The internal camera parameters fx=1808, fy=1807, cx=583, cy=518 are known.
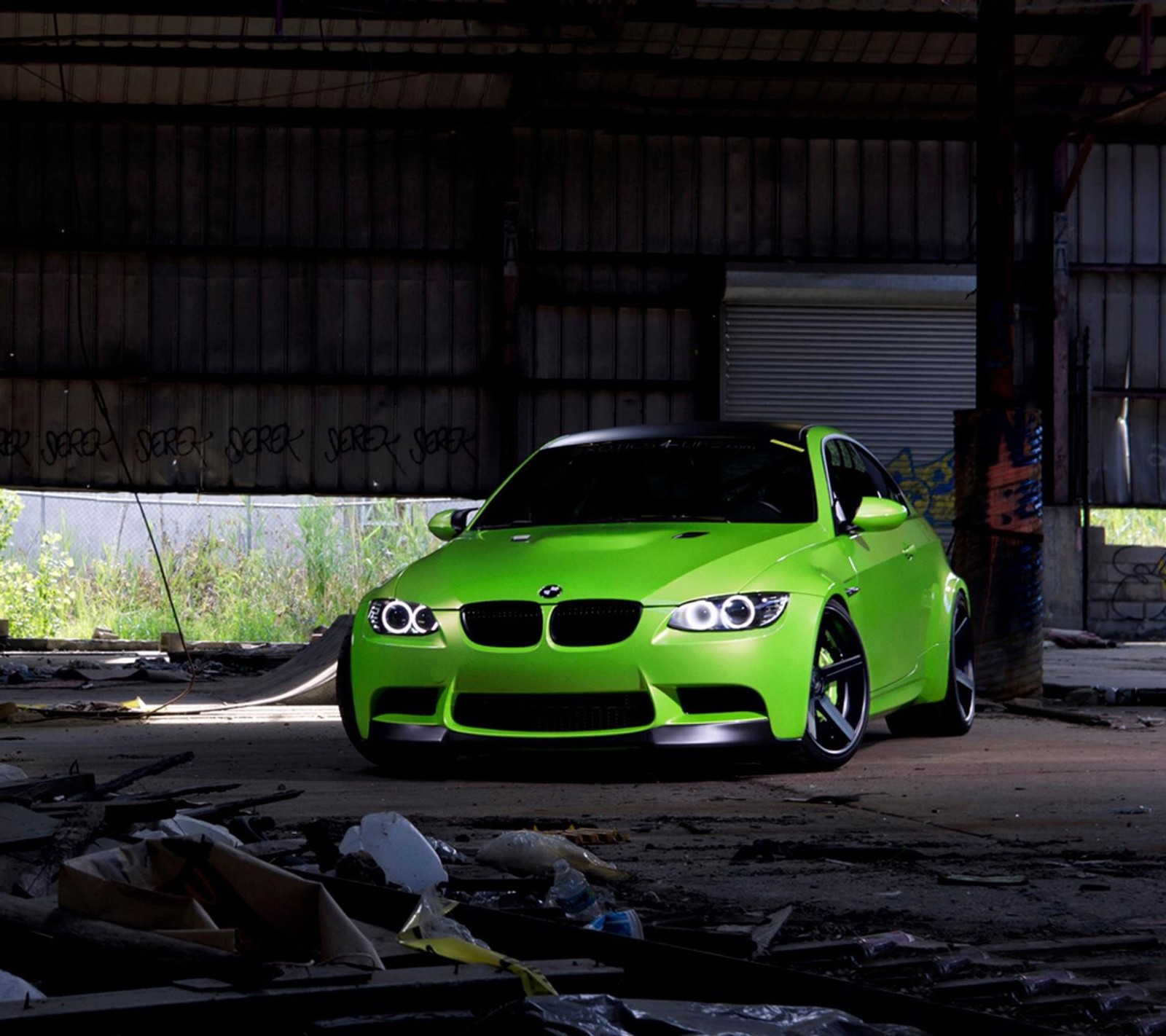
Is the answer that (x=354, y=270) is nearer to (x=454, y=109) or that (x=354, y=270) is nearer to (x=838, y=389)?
(x=454, y=109)

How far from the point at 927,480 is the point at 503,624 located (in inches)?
641

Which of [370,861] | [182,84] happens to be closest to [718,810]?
[370,861]

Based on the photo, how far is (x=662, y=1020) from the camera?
2.91 meters

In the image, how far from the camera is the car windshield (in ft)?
27.6

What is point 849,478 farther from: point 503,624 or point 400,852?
point 400,852

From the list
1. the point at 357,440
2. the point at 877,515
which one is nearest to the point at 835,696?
the point at 877,515

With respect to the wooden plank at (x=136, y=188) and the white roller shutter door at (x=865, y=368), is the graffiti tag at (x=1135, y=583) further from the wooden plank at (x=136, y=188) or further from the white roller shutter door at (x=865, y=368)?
the wooden plank at (x=136, y=188)

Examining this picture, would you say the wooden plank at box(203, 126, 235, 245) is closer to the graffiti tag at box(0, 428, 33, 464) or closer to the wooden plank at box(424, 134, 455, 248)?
the wooden plank at box(424, 134, 455, 248)

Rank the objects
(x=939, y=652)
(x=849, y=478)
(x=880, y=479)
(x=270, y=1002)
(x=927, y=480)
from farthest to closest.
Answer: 1. (x=927, y=480)
2. (x=880, y=479)
3. (x=939, y=652)
4. (x=849, y=478)
5. (x=270, y=1002)

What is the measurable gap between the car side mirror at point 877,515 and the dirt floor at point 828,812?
3.58 feet

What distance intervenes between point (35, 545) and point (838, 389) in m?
11.7

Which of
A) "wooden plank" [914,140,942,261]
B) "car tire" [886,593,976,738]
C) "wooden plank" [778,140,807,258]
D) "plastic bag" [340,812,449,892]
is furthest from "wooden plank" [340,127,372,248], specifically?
"plastic bag" [340,812,449,892]

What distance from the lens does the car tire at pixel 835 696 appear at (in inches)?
299

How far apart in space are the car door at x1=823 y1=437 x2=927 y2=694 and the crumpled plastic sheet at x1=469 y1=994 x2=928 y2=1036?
5.04 meters
